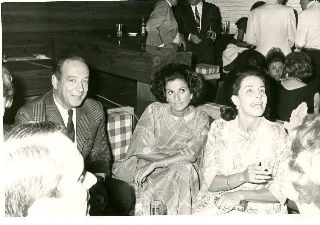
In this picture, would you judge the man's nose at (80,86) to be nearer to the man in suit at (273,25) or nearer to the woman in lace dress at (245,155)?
the woman in lace dress at (245,155)

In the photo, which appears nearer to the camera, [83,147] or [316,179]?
[316,179]

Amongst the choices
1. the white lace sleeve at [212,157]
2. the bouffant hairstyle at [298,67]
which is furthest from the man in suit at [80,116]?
the bouffant hairstyle at [298,67]

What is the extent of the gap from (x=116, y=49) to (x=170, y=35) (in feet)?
2.27

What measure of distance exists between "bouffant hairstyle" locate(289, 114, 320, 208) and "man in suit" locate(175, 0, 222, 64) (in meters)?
3.06

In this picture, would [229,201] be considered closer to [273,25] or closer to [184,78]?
[184,78]

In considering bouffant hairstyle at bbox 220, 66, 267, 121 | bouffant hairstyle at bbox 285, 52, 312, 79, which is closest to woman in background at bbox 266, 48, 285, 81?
bouffant hairstyle at bbox 285, 52, 312, 79

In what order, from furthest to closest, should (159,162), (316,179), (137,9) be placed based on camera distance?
(137,9), (159,162), (316,179)

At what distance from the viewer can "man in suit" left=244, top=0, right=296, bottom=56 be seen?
3.37 metres

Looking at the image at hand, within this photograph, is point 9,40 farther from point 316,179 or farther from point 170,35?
point 316,179

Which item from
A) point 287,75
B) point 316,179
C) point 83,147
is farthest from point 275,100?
point 316,179

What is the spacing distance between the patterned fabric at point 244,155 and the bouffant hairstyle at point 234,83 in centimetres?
10

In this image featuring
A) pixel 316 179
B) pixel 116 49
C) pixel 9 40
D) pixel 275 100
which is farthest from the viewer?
pixel 9 40

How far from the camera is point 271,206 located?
150 cm

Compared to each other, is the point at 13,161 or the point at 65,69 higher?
the point at 65,69
